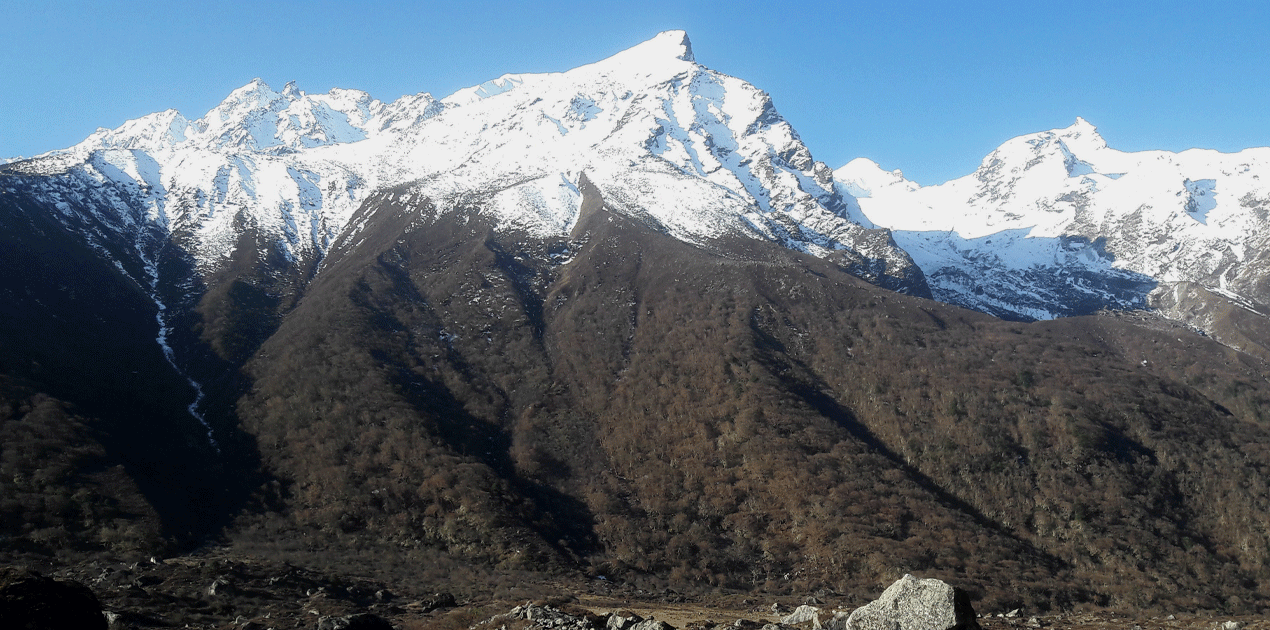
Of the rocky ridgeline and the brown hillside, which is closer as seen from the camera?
the rocky ridgeline

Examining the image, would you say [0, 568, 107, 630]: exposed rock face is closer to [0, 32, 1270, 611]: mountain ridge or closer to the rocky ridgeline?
the rocky ridgeline

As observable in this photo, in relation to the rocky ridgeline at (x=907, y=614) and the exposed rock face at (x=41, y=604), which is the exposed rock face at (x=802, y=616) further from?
the exposed rock face at (x=41, y=604)

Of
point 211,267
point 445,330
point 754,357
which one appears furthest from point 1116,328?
point 211,267

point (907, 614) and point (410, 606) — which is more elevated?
point (907, 614)

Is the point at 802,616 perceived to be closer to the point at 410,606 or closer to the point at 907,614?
the point at 907,614

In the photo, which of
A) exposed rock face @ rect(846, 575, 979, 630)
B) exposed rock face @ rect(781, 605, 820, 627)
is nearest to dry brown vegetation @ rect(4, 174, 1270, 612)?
exposed rock face @ rect(781, 605, 820, 627)

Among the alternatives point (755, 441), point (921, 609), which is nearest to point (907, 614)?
point (921, 609)
